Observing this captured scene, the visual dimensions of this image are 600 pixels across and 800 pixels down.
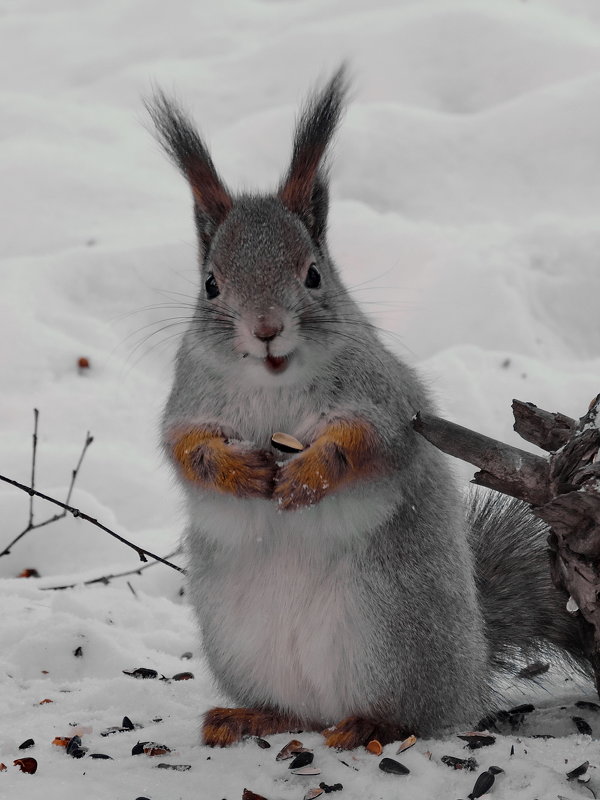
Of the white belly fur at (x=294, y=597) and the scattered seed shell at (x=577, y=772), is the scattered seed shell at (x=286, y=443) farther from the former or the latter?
the scattered seed shell at (x=577, y=772)

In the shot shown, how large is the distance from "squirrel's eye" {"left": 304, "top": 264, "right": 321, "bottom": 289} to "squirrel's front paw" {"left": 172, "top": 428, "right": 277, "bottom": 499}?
306 mm

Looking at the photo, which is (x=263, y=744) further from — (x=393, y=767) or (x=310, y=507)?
(x=310, y=507)

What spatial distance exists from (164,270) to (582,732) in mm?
2769

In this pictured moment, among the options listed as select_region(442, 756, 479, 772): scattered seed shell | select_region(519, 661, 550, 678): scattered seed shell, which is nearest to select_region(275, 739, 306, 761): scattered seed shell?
select_region(442, 756, 479, 772): scattered seed shell

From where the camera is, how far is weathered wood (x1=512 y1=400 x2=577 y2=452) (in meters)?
1.81

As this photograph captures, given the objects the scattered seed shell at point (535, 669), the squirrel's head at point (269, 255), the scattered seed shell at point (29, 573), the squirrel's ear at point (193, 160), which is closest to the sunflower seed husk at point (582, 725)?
the scattered seed shell at point (535, 669)

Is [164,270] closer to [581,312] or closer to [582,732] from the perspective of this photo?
[581,312]

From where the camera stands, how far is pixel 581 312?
4.30 meters

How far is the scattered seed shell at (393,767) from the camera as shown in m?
1.76

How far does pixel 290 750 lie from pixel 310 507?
0.40 m

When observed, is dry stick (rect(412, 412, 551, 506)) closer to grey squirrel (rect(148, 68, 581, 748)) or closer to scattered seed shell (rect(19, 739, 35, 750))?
grey squirrel (rect(148, 68, 581, 748))

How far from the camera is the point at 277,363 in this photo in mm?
1811

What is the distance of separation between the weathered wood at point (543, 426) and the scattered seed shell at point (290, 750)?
63 centimetres

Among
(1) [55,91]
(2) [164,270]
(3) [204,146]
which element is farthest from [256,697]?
(1) [55,91]
